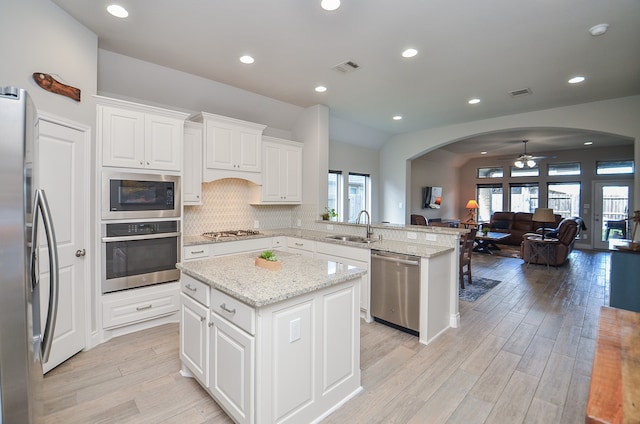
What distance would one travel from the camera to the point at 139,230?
310cm

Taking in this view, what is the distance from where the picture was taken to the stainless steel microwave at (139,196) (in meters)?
2.93

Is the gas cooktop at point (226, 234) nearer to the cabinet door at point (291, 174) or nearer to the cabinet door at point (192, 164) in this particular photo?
the cabinet door at point (192, 164)

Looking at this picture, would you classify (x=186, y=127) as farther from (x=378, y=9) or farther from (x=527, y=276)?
(x=527, y=276)

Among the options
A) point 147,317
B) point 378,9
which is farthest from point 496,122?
point 147,317

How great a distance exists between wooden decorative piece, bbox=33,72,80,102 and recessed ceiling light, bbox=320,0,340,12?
7.46 feet

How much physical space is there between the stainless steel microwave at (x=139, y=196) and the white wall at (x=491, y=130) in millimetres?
5281

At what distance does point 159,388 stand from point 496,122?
6.45 metres

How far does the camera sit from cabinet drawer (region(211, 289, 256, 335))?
162cm

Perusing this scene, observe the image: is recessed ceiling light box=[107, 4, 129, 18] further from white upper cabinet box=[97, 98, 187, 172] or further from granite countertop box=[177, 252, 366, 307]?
granite countertop box=[177, 252, 366, 307]

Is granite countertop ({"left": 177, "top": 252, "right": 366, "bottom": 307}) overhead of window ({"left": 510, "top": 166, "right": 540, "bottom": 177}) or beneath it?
beneath

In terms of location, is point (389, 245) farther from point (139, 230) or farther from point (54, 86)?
point (54, 86)

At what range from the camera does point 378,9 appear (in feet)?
7.93

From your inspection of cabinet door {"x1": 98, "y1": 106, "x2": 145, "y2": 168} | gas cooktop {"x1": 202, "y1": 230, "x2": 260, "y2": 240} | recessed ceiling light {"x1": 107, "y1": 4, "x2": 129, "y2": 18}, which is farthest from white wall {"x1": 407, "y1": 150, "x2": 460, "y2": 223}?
recessed ceiling light {"x1": 107, "y1": 4, "x2": 129, "y2": 18}

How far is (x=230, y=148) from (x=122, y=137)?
1.30 m
